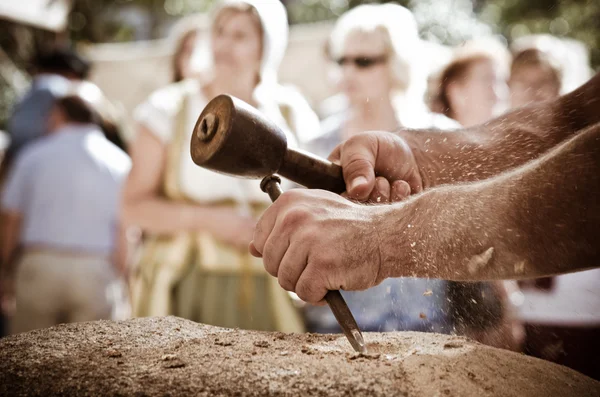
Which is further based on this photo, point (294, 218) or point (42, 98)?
point (42, 98)

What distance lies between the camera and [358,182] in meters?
2.09

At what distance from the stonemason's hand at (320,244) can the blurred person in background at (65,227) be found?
9.56 ft

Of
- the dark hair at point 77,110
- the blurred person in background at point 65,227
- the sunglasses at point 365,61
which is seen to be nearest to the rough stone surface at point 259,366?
the sunglasses at point 365,61

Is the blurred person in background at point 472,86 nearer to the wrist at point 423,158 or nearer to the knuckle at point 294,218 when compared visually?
the wrist at point 423,158

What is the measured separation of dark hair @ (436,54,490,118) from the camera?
14.4 ft

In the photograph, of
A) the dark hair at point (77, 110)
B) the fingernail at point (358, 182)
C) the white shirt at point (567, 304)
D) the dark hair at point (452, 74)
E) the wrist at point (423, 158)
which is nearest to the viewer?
the fingernail at point (358, 182)

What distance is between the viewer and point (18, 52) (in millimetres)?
14773

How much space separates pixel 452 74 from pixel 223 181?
190 centimetres

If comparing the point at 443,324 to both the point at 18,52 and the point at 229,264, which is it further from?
the point at 18,52

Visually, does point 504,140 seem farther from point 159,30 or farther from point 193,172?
point 159,30

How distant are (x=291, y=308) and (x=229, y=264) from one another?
0.41 m

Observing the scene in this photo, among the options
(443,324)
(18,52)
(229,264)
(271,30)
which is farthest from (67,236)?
(18,52)

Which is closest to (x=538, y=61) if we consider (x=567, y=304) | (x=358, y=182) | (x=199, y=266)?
(x=567, y=304)

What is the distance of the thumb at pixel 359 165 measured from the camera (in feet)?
6.88
